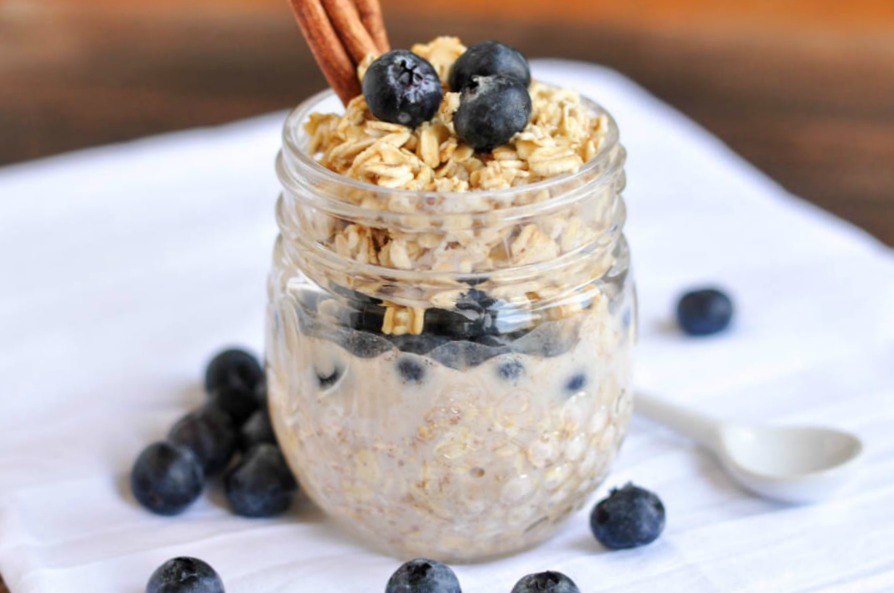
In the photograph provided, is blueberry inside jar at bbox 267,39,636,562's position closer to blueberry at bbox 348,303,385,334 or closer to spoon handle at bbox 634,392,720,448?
blueberry at bbox 348,303,385,334

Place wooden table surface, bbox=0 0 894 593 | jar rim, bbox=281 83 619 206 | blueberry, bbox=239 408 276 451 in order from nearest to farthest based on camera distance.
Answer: jar rim, bbox=281 83 619 206 < blueberry, bbox=239 408 276 451 < wooden table surface, bbox=0 0 894 593

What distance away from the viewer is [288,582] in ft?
3.52

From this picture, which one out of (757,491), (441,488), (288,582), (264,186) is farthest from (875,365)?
(264,186)

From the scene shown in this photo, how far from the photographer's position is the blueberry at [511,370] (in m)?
0.98

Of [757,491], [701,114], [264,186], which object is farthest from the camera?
[701,114]

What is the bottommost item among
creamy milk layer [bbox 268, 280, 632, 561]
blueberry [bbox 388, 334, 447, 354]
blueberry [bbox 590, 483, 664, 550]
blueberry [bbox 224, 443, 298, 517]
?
blueberry [bbox 224, 443, 298, 517]

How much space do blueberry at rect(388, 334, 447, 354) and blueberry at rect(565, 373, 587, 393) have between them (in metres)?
0.13

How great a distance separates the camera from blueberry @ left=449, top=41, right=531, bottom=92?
39.5 inches

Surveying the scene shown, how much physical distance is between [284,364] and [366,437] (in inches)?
4.9

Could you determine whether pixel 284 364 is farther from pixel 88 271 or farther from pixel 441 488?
pixel 88 271

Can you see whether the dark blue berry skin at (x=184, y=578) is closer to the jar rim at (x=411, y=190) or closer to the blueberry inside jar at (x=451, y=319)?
the blueberry inside jar at (x=451, y=319)

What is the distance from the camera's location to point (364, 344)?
984 millimetres

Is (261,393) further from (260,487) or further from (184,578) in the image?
(184,578)

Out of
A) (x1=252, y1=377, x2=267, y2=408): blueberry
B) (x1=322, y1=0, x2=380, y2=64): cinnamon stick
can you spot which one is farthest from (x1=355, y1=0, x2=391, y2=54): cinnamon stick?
(x1=252, y1=377, x2=267, y2=408): blueberry
